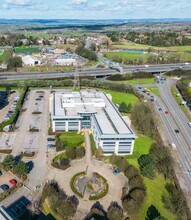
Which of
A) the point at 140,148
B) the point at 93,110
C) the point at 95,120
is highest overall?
the point at 93,110

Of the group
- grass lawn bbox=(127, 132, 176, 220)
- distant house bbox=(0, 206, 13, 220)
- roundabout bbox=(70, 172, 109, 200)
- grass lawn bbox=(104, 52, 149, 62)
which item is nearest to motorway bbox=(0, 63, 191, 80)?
grass lawn bbox=(104, 52, 149, 62)

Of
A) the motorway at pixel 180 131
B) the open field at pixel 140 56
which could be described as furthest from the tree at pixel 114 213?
the open field at pixel 140 56

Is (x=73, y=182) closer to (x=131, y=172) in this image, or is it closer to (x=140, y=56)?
(x=131, y=172)

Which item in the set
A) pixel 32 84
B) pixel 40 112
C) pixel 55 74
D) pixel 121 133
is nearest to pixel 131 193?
pixel 121 133

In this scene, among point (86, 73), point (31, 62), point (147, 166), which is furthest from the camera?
point (31, 62)

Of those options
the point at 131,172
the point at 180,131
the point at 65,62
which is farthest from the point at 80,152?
the point at 65,62

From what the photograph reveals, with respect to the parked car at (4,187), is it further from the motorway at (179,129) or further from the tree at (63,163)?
the motorway at (179,129)
